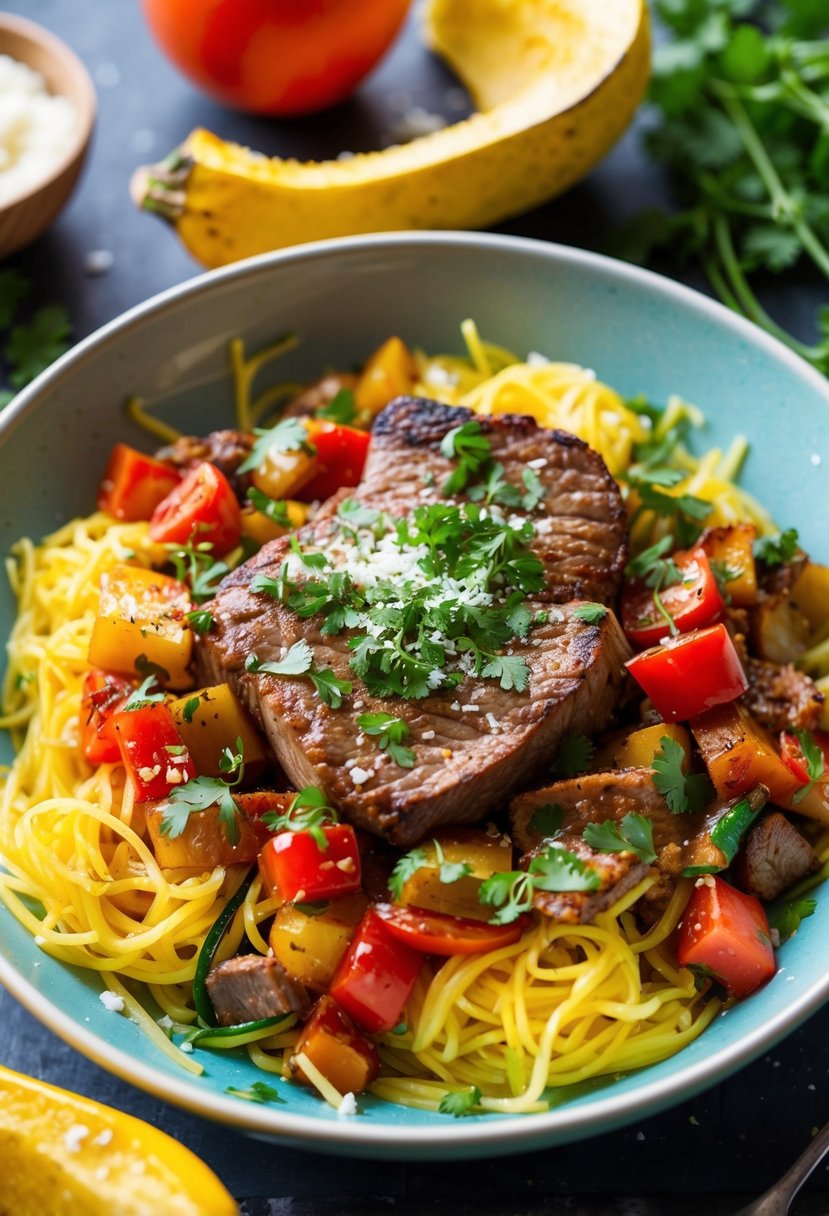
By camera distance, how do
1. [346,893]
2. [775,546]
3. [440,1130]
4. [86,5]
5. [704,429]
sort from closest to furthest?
[440,1130] < [346,893] < [775,546] < [704,429] < [86,5]

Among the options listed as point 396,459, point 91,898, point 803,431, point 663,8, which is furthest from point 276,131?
point 91,898

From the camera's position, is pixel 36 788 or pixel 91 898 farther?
pixel 36 788

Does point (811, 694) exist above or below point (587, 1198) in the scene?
above

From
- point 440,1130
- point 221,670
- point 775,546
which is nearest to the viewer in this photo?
point 440,1130

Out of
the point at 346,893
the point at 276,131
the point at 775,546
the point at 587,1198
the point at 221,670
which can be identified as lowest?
the point at 587,1198

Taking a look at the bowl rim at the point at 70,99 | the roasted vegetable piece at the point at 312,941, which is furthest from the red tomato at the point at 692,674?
the bowl rim at the point at 70,99

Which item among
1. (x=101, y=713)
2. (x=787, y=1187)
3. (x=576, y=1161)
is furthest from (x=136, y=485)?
(x=787, y=1187)

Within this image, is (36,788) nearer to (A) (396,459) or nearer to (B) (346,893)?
(B) (346,893)
